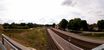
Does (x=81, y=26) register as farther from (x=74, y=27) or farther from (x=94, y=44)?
(x=94, y=44)

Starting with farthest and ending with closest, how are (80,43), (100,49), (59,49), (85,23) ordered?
(85,23), (80,43), (59,49), (100,49)

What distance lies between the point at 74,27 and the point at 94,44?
5665 inches

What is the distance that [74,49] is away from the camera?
139 ft

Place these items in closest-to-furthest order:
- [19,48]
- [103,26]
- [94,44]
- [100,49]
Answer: [19,48] → [100,49] → [94,44] → [103,26]

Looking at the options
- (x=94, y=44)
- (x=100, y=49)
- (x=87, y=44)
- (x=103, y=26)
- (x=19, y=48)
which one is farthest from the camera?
(x=103, y=26)

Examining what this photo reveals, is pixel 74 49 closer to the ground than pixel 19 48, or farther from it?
closer to the ground

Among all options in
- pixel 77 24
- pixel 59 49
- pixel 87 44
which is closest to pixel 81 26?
pixel 77 24

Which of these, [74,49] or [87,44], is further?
[87,44]

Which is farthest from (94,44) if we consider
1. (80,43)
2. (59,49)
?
(59,49)

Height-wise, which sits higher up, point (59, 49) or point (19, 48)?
point (19, 48)

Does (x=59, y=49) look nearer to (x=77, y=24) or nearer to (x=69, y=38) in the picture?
(x=69, y=38)

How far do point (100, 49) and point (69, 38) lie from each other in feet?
220

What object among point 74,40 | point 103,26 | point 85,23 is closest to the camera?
point 74,40

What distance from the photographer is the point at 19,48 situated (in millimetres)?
9914
